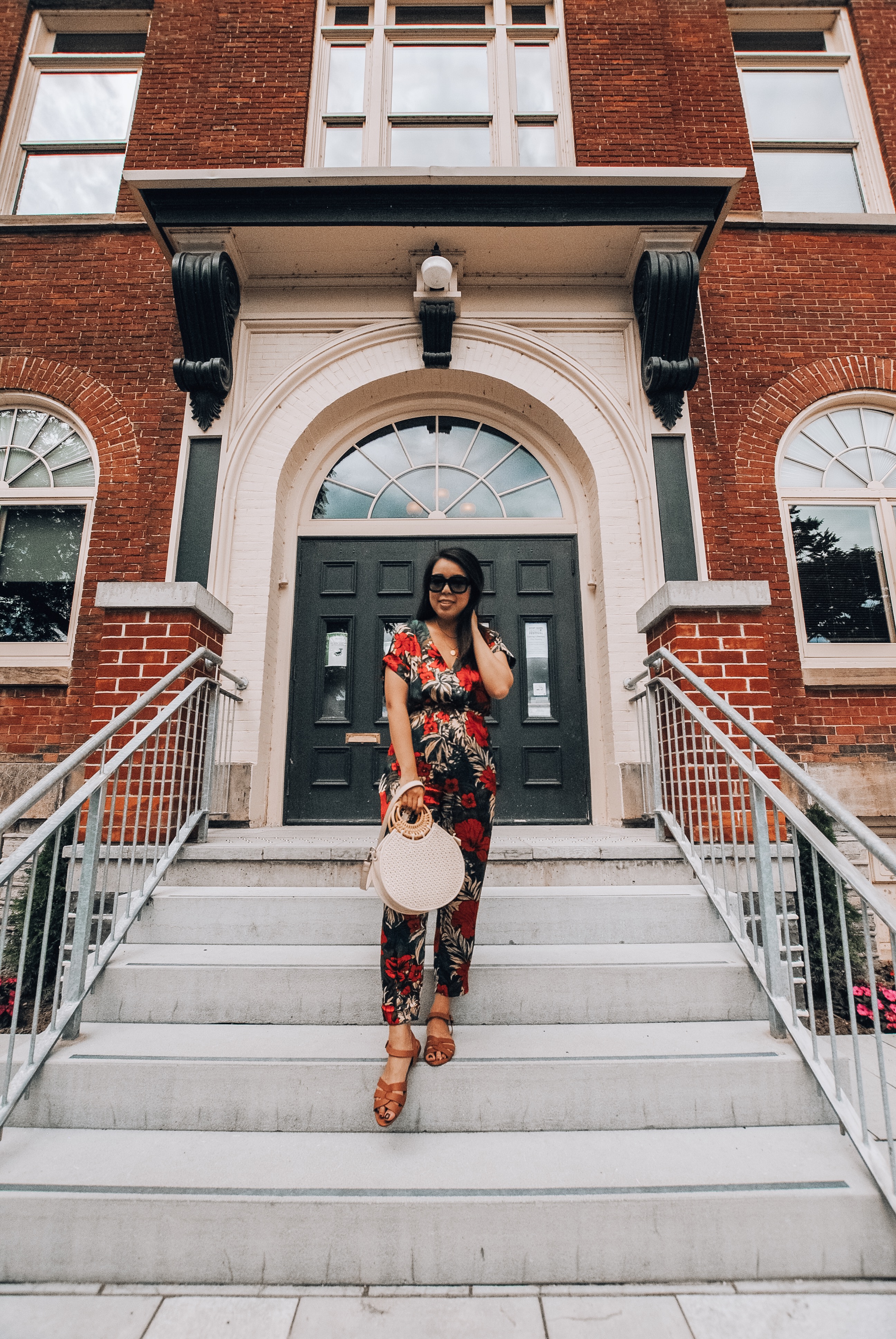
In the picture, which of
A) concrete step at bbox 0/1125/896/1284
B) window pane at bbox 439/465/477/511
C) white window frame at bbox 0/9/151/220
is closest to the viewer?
concrete step at bbox 0/1125/896/1284

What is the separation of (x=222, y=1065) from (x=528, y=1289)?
1109 mm

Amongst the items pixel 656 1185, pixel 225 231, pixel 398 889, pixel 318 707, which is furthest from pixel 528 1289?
pixel 225 231

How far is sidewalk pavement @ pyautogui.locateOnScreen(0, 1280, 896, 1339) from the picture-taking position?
5.37 ft

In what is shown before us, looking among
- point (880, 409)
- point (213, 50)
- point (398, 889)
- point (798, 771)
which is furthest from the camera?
point (213, 50)

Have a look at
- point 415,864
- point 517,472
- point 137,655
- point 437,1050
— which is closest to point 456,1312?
point 437,1050

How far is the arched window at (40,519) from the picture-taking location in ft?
17.5

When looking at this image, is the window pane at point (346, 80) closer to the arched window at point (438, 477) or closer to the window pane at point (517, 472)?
the arched window at point (438, 477)

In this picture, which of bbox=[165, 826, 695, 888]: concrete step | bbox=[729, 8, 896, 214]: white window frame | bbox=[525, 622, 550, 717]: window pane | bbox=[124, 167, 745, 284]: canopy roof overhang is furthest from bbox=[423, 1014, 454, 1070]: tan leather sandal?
bbox=[729, 8, 896, 214]: white window frame

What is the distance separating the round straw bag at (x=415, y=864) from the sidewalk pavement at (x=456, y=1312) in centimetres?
96

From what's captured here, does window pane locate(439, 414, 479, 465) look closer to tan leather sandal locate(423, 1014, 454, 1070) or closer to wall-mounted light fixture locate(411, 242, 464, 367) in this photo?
wall-mounted light fixture locate(411, 242, 464, 367)

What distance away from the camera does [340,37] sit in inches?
248

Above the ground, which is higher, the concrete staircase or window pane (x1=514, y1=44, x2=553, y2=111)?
window pane (x1=514, y1=44, x2=553, y2=111)

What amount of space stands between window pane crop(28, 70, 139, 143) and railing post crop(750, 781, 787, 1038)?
7.96 metres

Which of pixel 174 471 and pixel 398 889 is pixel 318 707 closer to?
pixel 174 471
